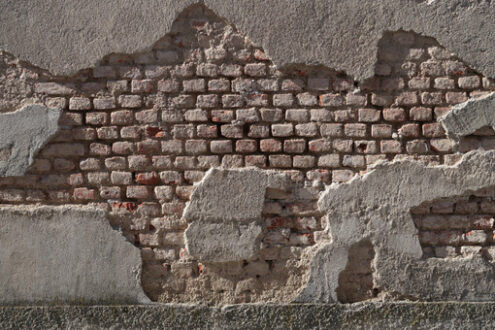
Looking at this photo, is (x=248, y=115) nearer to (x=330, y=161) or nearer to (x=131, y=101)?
(x=330, y=161)

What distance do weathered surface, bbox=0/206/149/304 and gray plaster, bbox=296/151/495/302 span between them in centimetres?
105

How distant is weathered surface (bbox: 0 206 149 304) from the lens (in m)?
3.26

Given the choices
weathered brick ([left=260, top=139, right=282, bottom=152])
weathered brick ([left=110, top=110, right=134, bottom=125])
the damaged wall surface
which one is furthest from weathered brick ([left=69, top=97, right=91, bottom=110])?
weathered brick ([left=260, top=139, right=282, bottom=152])

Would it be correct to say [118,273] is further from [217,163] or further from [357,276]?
[357,276]

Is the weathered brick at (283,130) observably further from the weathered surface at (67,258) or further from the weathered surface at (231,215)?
the weathered surface at (67,258)

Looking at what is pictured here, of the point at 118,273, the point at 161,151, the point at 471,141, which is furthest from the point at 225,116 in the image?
the point at 471,141

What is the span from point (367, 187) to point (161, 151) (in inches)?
45.6

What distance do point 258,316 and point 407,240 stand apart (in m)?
0.91

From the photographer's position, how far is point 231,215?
3.24 meters

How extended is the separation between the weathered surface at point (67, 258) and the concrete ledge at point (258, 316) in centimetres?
7

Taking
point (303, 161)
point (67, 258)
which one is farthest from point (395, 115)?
point (67, 258)

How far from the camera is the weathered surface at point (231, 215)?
127 inches

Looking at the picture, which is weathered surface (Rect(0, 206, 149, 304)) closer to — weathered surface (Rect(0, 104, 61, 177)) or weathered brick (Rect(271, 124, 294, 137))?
weathered surface (Rect(0, 104, 61, 177))

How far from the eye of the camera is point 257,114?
329 cm
